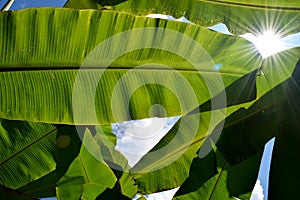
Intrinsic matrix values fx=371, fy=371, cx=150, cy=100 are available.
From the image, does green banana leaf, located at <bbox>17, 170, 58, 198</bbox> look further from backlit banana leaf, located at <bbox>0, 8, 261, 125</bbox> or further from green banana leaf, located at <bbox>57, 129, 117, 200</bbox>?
backlit banana leaf, located at <bbox>0, 8, 261, 125</bbox>

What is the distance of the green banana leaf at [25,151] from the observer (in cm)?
159

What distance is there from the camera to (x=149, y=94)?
1.33 m

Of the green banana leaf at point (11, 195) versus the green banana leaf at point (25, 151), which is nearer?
the green banana leaf at point (11, 195)

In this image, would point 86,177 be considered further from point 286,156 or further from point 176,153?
point 286,156

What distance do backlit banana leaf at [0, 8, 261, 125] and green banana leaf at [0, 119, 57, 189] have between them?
454 millimetres

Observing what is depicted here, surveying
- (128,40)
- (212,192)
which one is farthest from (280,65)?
(212,192)

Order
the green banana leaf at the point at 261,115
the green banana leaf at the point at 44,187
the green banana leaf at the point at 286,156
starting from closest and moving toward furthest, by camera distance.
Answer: the green banana leaf at the point at 286,156 → the green banana leaf at the point at 261,115 → the green banana leaf at the point at 44,187

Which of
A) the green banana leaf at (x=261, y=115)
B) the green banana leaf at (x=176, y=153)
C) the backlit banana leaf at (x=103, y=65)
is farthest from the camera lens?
the green banana leaf at (x=176, y=153)

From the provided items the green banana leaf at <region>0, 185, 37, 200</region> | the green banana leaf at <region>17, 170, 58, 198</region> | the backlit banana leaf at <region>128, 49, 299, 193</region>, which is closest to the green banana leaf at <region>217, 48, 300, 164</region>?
the backlit banana leaf at <region>128, 49, 299, 193</region>

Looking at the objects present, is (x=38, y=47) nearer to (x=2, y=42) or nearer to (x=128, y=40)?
(x=2, y=42)

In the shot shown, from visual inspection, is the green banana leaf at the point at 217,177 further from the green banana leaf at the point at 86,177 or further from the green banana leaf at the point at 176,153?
the green banana leaf at the point at 86,177

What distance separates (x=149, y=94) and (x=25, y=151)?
662mm

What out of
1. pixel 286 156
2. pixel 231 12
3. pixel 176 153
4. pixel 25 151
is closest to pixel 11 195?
pixel 25 151

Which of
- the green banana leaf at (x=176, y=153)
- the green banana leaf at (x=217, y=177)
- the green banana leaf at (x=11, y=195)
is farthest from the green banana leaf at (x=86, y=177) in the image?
the green banana leaf at (x=11, y=195)
